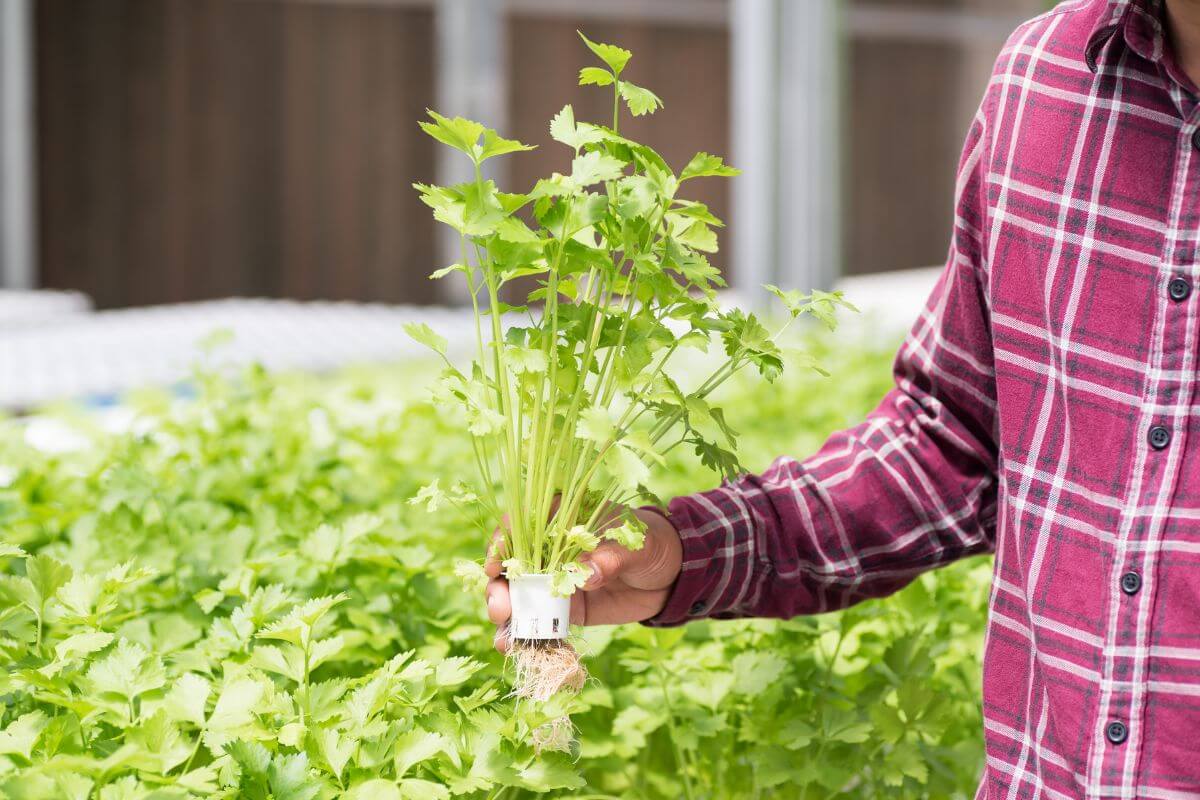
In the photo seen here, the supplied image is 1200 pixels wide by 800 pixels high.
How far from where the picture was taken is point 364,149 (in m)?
7.45

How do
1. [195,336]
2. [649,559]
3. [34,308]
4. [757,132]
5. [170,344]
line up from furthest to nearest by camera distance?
[34,308] → [195,336] → [170,344] → [757,132] → [649,559]

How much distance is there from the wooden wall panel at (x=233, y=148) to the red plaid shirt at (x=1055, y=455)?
21.5ft

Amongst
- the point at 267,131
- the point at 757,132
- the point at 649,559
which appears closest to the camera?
the point at 649,559

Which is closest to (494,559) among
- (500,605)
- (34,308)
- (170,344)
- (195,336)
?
(500,605)

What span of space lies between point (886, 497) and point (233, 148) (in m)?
7.04

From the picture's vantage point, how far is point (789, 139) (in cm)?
430

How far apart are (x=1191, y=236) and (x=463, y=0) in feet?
15.8

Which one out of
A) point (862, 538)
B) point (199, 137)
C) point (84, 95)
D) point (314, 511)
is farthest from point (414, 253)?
point (862, 538)

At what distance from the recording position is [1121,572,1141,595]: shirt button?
795 mm

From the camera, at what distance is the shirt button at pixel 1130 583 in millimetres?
795

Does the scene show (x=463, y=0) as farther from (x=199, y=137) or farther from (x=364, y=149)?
(x=199, y=137)

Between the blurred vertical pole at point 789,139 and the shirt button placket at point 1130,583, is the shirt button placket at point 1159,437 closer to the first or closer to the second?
the shirt button placket at point 1130,583

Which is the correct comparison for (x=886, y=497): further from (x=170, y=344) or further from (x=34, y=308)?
(x=34, y=308)

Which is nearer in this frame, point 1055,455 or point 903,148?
point 1055,455
